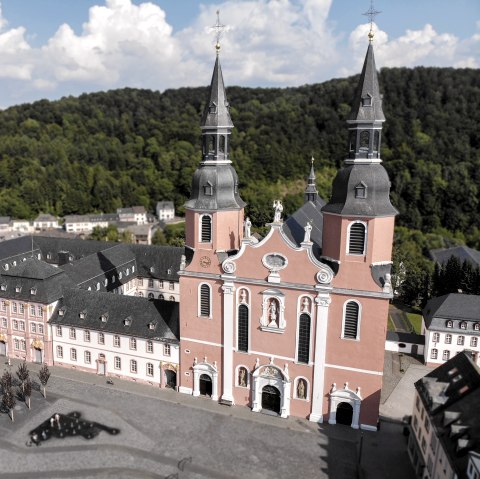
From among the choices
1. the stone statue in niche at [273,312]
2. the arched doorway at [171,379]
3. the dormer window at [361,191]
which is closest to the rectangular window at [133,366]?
the arched doorway at [171,379]

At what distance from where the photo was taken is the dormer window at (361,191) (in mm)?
30797

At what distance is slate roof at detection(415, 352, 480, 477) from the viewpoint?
23725mm

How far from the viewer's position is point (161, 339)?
3816 cm

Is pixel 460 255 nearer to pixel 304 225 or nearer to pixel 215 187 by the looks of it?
pixel 304 225

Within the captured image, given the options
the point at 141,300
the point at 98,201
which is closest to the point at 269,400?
the point at 141,300

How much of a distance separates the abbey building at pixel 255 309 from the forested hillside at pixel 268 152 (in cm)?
6330

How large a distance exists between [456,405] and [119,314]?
28.0 metres

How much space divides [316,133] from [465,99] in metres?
44.7

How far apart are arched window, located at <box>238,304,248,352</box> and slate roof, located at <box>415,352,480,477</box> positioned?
1296cm

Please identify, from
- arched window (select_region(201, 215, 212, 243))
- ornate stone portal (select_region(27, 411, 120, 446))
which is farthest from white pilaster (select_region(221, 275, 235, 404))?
ornate stone portal (select_region(27, 411, 120, 446))

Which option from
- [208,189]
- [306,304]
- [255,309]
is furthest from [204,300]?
[208,189]

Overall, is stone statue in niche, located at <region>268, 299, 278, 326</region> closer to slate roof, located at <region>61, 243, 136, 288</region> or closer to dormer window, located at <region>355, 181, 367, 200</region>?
dormer window, located at <region>355, 181, 367, 200</region>

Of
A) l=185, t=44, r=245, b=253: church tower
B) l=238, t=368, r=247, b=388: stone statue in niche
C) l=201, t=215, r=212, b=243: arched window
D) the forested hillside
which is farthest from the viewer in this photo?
the forested hillside

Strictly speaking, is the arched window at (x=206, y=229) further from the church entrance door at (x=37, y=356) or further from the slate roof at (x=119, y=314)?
the church entrance door at (x=37, y=356)
